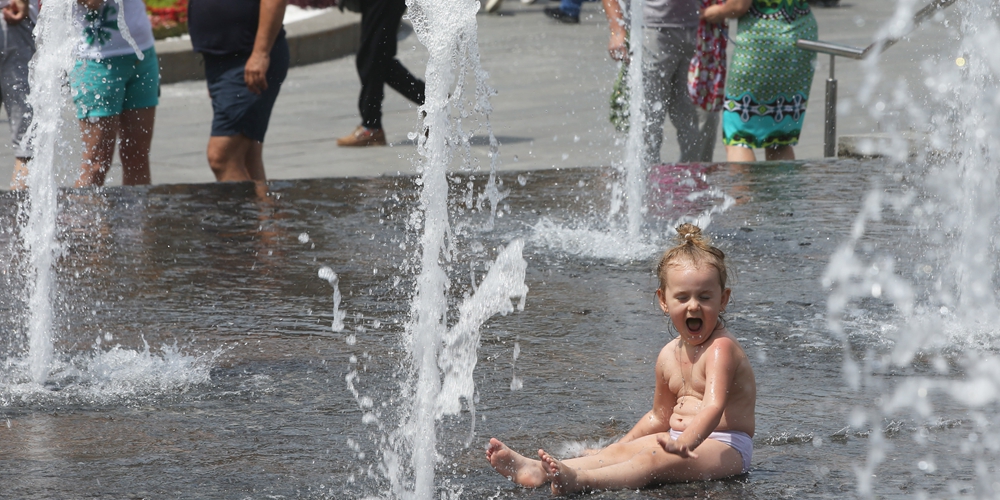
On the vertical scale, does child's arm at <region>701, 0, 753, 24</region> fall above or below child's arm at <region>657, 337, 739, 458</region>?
above

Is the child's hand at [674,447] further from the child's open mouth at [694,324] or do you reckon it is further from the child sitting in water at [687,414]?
the child's open mouth at [694,324]

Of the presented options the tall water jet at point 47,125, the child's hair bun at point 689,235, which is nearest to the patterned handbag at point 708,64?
the tall water jet at point 47,125

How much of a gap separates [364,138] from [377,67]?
63cm

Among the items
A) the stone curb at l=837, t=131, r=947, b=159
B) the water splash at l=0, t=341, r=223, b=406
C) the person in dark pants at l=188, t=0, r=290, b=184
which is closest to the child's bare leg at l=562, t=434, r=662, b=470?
the water splash at l=0, t=341, r=223, b=406

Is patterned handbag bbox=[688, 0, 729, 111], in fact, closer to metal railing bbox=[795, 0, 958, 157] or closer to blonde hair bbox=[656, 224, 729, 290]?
metal railing bbox=[795, 0, 958, 157]

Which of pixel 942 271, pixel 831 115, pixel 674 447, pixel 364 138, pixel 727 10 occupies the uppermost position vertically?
pixel 727 10

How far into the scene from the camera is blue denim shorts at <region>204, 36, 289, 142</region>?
19.2 feet

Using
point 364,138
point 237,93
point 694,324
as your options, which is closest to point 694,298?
point 694,324

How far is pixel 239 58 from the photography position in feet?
19.3

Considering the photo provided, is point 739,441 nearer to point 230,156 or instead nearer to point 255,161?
point 230,156

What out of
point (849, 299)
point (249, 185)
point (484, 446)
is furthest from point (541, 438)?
point (249, 185)

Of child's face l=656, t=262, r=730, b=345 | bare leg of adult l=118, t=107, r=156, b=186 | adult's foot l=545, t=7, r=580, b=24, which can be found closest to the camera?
child's face l=656, t=262, r=730, b=345

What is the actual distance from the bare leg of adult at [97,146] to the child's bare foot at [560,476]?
3.76 metres

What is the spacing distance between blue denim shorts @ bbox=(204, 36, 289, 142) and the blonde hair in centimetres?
331
